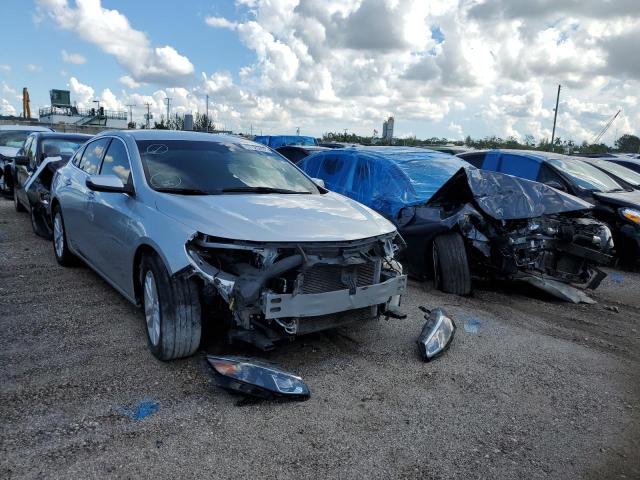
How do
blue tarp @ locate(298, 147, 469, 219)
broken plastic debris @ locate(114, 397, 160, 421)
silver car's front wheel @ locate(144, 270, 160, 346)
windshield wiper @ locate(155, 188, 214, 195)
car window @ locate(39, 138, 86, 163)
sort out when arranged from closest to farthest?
broken plastic debris @ locate(114, 397, 160, 421) < silver car's front wheel @ locate(144, 270, 160, 346) < windshield wiper @ locate(155, 188, 214, 195) < blue tarp @ locate(298, 147, 469, 219) < car window @ locate(39, 138, 86, 163)

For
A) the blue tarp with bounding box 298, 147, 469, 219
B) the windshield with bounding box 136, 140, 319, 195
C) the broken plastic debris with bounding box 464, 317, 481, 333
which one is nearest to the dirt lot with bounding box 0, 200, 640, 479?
the broken plastic debris with bounding box 464, 317, 481, 333

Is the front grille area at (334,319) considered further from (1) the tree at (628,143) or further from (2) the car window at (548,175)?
(1) the tree at (628,143)

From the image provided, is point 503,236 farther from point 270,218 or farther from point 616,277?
point 270,218

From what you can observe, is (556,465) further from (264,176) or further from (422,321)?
(264,176)

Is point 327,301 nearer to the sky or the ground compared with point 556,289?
nearer to the sky

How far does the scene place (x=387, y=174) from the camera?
721 centimetres

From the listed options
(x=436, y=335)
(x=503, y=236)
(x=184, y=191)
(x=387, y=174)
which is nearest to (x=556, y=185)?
(x=503, y=236)

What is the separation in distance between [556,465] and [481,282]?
3994mm

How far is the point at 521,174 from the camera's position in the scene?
8688 mm

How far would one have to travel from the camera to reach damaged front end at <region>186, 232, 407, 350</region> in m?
3.20

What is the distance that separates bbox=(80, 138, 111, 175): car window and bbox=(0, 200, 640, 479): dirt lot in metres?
1.36

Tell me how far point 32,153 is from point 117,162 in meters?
5.49

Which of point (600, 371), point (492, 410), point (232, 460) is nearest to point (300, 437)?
point (232, 460)

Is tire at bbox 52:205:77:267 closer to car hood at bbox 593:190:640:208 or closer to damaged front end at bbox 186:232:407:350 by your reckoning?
damaged front end at bbox 186:232:407:350
